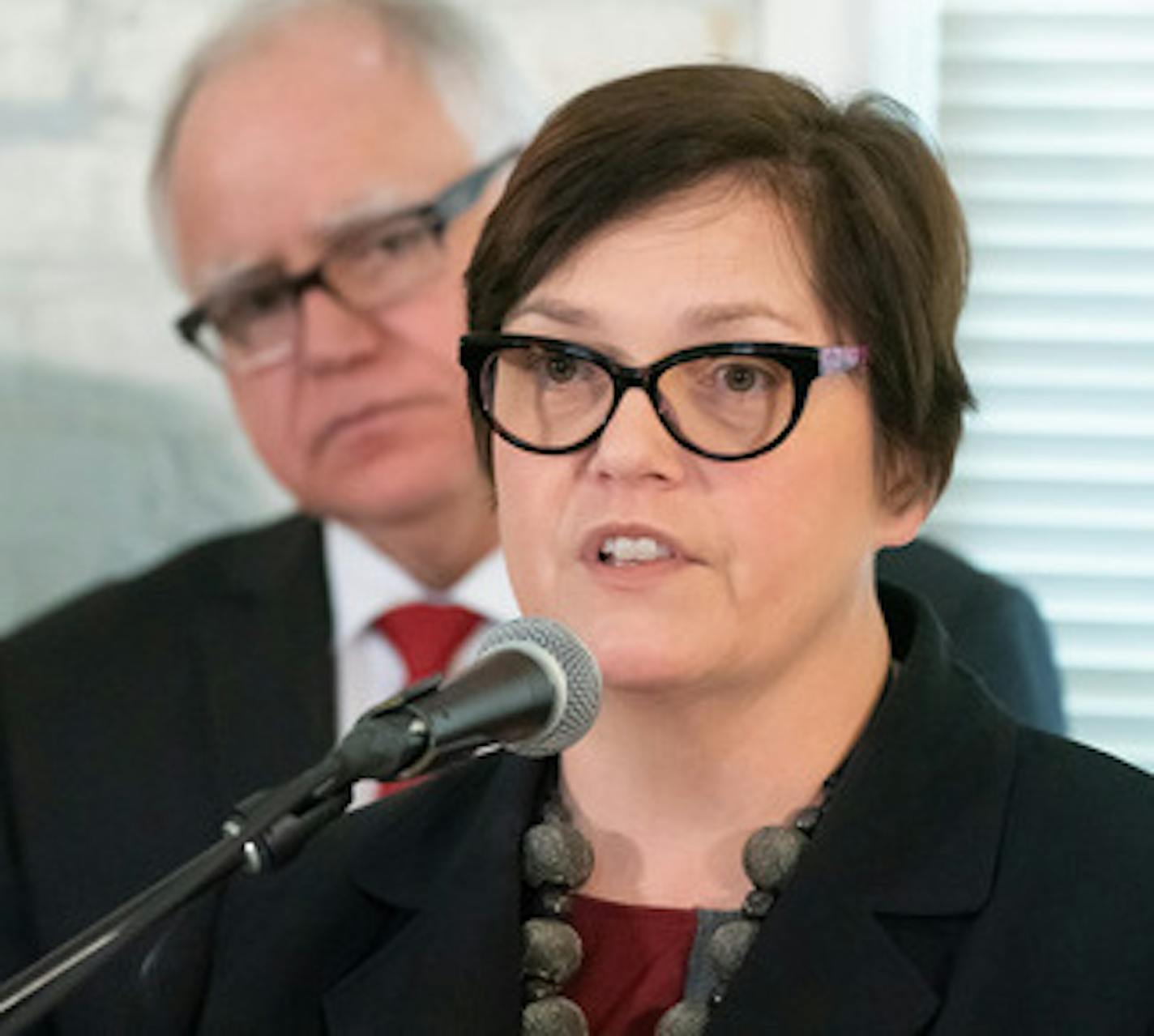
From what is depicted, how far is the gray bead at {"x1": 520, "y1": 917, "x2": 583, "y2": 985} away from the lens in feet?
5.94

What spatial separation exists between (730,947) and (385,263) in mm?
1240

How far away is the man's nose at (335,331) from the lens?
2.81m

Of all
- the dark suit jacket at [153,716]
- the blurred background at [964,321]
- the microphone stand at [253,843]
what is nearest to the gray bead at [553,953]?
the microphone stand at [253,843]

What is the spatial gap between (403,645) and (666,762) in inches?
39.9

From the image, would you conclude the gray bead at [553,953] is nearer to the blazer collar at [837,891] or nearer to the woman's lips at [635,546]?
the blazer collar at [837,891]

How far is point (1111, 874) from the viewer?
1.73 metres

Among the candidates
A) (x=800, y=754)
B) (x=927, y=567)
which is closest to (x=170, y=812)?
(x=927, y=567)

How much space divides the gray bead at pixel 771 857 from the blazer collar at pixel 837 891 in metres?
0.02

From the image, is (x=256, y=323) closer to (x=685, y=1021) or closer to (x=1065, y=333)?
(x=1065, y=333)

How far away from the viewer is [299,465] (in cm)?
287

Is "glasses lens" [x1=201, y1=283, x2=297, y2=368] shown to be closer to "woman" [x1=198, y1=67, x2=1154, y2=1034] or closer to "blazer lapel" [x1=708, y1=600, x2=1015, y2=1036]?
"woman" [x1=198, y1=67, x2=1154, y2=1034]

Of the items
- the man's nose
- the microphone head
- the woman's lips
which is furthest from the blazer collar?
the man's nose

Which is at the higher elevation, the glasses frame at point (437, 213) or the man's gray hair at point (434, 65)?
the man's gray hair at point (434, 65)

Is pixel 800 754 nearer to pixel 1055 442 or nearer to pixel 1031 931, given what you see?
pixel 1031 931
